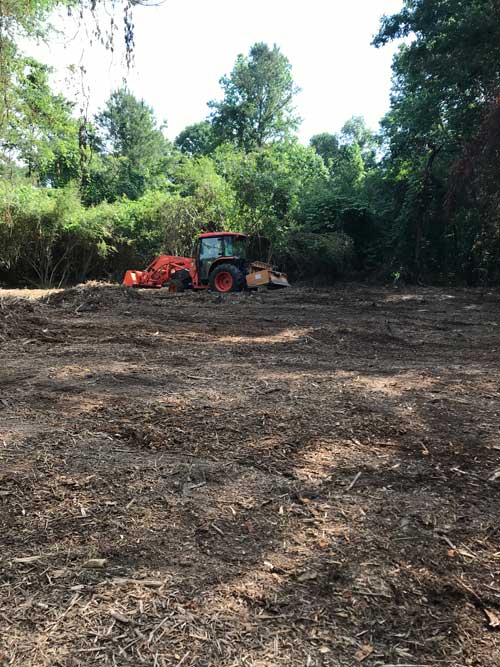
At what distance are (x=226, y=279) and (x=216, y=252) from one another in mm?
879

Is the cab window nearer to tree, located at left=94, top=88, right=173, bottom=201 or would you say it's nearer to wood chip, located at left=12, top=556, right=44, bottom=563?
wood chip, located at left=12, top=556, right=44, bottom=563

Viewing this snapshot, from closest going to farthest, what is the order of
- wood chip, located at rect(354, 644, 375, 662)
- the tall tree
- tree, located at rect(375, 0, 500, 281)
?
1. wood chip, located at rect(354, 644, 375, 662)
2. tree, located at rect(375, 0, 500, 281)
3. the tall tree

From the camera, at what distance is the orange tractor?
13.1m

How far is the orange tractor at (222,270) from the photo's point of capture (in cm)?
1315

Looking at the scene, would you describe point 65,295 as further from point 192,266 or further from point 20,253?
point 20,253

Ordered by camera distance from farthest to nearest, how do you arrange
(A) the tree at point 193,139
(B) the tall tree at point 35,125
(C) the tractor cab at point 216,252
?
(A) the tree at point 193,139 < (B) the tall tree at point 35,125 < (C) the tractor cab at point 216,252

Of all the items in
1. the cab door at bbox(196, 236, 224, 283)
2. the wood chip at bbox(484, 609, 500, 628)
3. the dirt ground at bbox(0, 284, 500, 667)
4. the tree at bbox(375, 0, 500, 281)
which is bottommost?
the wood chip at bbox(484, 609, 500, 628)

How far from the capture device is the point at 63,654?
4.68 feet

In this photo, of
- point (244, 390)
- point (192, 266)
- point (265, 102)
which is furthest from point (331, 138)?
point (244, 390)

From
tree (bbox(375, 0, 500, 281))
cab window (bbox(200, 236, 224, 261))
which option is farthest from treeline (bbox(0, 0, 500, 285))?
cab window (bbox(200, 236, 224, 261))

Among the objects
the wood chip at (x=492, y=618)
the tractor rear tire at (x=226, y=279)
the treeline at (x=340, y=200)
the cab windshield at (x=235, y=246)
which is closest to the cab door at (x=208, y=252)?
the cab windshield at (x=235, y=246)

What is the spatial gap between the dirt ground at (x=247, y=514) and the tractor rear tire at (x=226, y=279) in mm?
8379

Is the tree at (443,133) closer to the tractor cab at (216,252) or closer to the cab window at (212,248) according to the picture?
the tractor cab at (216,252)

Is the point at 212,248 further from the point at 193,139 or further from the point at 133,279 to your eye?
the point at 193,139
